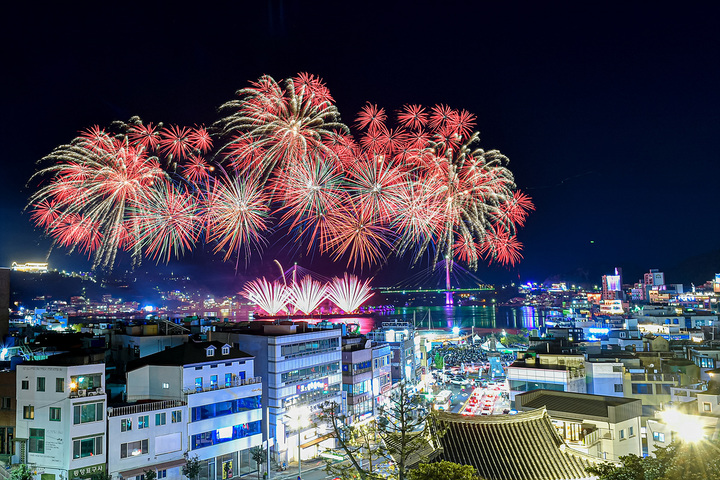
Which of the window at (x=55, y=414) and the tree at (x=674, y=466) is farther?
the window at (x=55, y=414)

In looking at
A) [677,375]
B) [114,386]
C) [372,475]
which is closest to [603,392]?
[677,375]

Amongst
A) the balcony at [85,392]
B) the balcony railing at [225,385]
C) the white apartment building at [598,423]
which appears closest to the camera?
the white apartment building at [598,423]

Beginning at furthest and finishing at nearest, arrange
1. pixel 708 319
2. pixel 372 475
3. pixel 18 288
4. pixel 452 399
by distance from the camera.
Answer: pixel 18 288 → pixel 708 319 → pixel 452 399 → pixel 372 475

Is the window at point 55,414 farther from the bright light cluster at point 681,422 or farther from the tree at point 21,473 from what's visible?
the bright light cluster at point 681,422

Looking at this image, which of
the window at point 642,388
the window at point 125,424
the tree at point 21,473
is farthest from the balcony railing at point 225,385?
the window at point 642,388

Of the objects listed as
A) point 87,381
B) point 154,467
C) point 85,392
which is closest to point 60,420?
point 85,392

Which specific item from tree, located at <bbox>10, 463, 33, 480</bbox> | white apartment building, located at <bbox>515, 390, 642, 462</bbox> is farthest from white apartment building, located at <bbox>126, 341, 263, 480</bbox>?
A: white apartment building, located at <bbox>515, 390, 642, 462</bbox>

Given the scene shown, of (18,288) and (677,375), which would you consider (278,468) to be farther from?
(18,288)
